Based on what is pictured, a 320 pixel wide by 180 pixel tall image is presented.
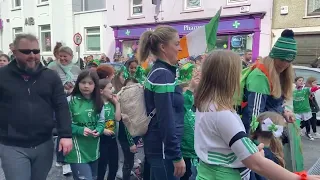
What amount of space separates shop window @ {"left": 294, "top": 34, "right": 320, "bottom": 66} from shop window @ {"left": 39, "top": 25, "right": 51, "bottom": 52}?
15705mm

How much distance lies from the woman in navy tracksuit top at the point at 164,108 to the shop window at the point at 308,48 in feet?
40.2

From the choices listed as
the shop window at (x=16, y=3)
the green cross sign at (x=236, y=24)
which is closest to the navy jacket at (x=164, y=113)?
the green cross sign at (x=236, y=24)

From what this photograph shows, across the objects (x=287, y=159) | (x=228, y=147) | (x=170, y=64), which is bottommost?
(x=287, y=159)

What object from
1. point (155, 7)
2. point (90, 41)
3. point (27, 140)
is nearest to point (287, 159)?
point (27, 140)

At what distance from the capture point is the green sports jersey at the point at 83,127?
3.36 m

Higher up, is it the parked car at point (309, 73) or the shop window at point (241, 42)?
the shop window at point (241, 42)

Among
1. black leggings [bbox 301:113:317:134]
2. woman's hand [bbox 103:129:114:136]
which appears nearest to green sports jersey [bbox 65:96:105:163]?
woman's hand [bbox 103:129:114:136]

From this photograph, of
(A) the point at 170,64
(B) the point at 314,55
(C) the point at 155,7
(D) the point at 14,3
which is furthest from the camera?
(D) the point at 14,3

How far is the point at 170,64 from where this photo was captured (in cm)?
263

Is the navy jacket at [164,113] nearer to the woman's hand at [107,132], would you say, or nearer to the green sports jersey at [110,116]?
the woman's hand at [107,132]

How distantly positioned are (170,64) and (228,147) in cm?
96

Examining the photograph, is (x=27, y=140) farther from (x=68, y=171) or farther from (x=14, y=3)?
(x=14, y=3)

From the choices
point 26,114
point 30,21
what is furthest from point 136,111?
point 30,21

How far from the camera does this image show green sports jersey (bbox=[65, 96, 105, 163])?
3.36 m
